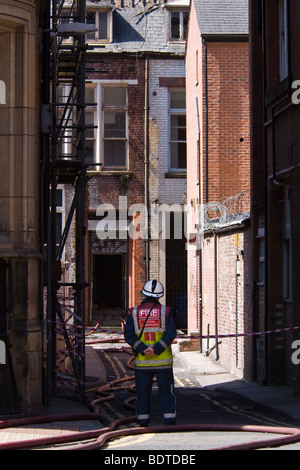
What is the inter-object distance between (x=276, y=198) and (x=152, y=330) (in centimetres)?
644

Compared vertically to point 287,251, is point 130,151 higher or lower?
higher

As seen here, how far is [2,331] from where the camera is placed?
1269 centimetres

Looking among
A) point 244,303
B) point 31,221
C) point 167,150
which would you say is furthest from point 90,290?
point 31,221

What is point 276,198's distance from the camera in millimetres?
17609

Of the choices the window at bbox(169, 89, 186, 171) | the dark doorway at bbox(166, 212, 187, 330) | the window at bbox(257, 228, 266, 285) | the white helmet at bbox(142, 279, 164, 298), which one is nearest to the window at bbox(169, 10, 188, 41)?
the window at bbox(169, 89, 186, 171)

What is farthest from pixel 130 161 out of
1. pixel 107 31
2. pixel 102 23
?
pixel 102 23

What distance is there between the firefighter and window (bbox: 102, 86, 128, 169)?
2127 centimetres

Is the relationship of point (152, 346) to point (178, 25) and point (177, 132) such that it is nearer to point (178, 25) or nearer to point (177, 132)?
point (177, 132)

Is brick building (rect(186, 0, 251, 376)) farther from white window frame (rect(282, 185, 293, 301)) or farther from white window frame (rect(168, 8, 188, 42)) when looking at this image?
white window frame (rect(282, 185, 293, 301))

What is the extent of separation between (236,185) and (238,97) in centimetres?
262

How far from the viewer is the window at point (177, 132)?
33.0 m
